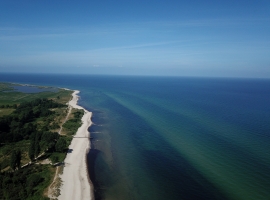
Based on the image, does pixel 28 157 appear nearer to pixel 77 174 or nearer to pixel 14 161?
pixel 14 161

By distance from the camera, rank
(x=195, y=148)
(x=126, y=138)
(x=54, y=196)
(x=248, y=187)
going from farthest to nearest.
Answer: (x=126, y=138) < (x=195, y=148) < (x=248, y=187) < (x=54, y=196)

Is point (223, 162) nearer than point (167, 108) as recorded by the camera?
Yes

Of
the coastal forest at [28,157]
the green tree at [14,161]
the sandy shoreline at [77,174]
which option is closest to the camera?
the coastal forest at [28,157]

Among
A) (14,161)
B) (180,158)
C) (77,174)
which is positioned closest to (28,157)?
(14,161)

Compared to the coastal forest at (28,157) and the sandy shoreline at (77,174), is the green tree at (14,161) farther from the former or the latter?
the sandy shoreline at (77,174)

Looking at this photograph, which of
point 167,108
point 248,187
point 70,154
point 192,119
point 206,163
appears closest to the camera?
point 248,187

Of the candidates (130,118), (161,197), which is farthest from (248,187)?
Answer: (130,118)

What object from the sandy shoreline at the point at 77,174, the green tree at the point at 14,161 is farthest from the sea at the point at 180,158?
the green tree at the point at 14,161

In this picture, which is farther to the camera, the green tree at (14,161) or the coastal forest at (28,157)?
the green tree at (14,161)

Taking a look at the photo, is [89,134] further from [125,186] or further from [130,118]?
[125,186]
